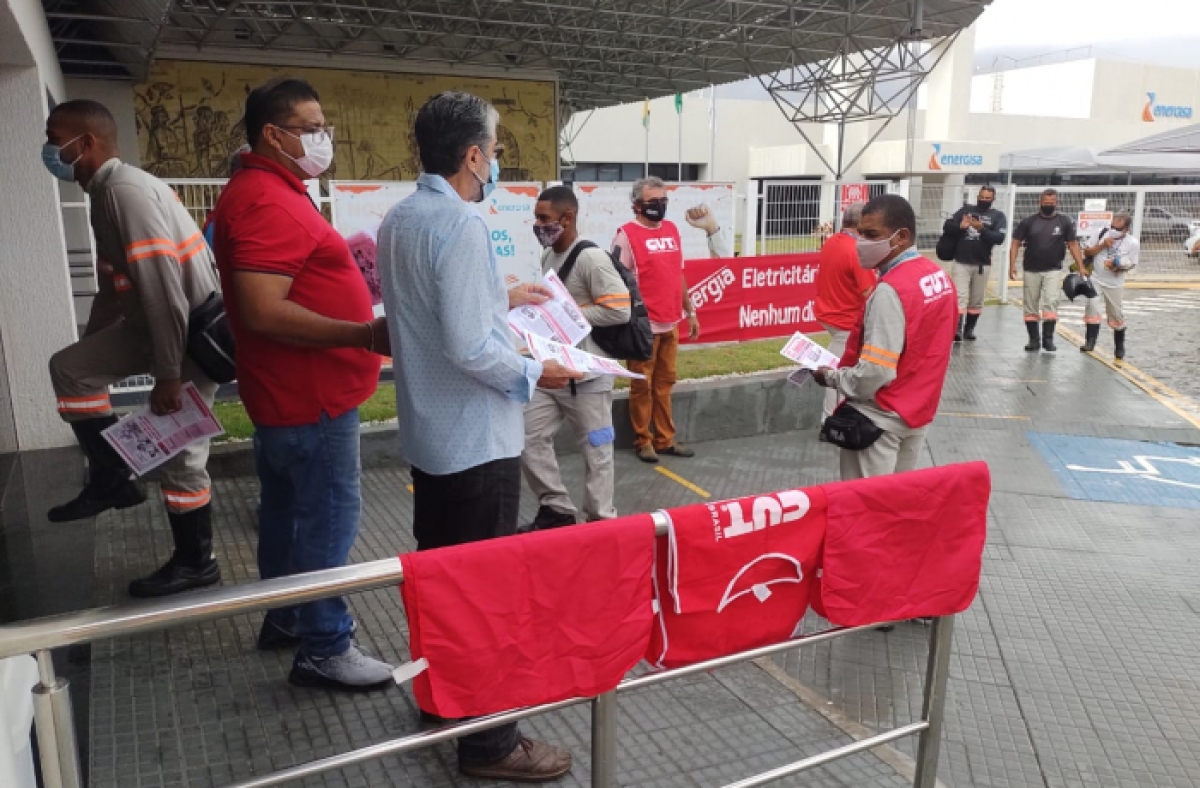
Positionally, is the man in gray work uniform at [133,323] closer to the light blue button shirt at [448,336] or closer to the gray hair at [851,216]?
the light blue button shirt at [448,336]

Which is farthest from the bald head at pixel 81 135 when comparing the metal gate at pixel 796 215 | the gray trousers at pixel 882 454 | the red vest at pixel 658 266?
the metal gate at pixel 796 215

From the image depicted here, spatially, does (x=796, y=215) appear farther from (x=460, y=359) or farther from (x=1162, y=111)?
(x=1162, y=111)

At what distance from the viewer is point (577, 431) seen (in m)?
5.02

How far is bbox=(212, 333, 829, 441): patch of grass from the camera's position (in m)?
6.29

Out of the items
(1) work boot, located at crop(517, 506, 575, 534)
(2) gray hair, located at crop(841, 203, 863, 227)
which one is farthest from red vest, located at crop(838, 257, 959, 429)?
(2) gray hair, located at crop(841, 203, 863, 227)

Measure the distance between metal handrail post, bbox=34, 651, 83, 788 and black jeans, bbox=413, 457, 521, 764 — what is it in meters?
1.23

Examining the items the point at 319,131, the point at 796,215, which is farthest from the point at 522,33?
the point at 319,131

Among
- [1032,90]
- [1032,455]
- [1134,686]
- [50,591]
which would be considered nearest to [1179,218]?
[1032,455]

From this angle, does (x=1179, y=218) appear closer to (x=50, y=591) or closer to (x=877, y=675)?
(x=877, y=675)

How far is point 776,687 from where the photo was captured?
3480 mm

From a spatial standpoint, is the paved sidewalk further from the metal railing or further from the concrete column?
the concrete column

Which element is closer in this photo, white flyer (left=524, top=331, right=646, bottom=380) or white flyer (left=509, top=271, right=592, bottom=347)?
white flyer (left=524, top=331, right=646, bottom=380)

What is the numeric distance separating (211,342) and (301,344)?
91 cm

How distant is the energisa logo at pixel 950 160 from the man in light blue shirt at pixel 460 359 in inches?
1344
